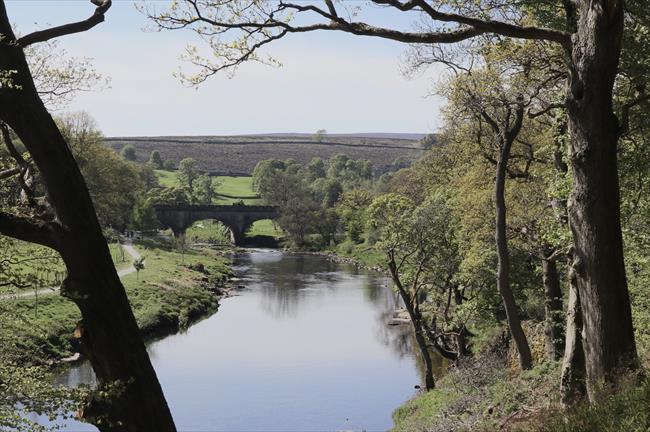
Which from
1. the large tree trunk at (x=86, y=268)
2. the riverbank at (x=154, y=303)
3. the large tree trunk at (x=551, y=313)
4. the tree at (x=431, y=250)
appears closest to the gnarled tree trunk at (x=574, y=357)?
the large tree trunk at (x=551, y=313)

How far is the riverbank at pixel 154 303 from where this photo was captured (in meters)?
31.9

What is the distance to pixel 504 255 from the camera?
17.8 metres

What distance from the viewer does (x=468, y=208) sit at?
26.6 m

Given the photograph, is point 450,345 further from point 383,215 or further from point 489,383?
point 489,383

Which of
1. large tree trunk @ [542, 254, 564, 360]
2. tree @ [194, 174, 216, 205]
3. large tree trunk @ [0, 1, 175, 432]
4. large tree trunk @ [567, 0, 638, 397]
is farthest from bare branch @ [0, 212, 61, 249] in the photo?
tree @ [194, 174, 216, 205]

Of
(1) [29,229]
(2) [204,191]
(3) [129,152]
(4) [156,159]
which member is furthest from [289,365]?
(3) [129,152]

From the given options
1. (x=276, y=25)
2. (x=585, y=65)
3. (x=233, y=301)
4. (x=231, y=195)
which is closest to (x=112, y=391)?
(x=276, y=25)

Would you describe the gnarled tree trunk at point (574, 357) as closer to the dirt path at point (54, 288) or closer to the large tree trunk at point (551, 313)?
the large tree trunk at point (551, 313)

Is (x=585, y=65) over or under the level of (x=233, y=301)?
over

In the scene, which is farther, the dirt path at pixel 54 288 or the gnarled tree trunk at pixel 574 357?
the dirt path at pixel 54 288

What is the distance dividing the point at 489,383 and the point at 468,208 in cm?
801

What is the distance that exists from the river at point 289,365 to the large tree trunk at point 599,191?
18.6m

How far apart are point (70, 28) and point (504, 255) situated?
12878 millimetres

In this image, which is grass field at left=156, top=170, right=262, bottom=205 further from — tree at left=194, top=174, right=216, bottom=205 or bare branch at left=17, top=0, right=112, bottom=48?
bare branch at left=17, top=0, right=112, bottom=48
